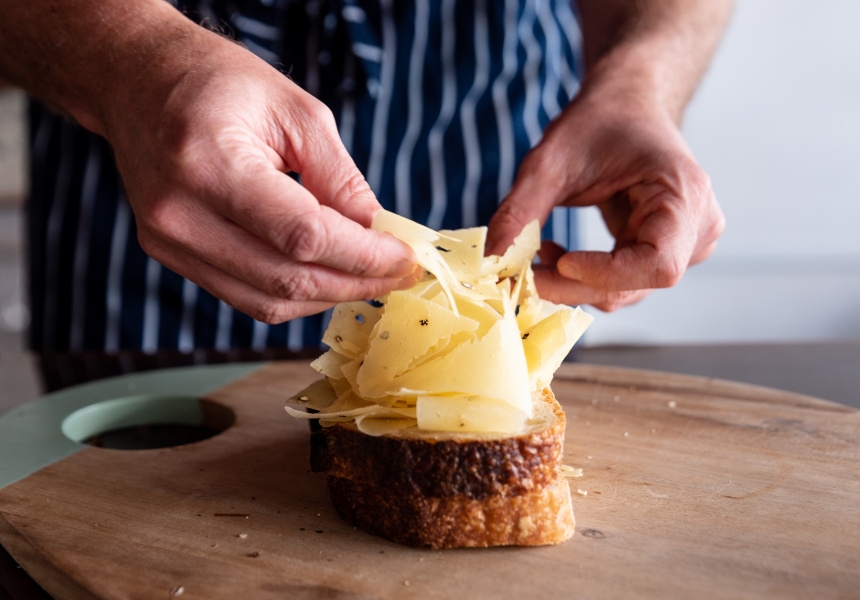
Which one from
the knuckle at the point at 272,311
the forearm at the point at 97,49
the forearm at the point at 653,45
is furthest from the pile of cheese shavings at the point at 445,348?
the forearm at the point at 653,45

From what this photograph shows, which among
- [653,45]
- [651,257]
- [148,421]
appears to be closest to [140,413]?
[148,421]

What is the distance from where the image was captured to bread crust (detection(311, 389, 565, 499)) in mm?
1332

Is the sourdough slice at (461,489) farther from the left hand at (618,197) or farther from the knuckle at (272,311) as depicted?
the left hand at (618,197)

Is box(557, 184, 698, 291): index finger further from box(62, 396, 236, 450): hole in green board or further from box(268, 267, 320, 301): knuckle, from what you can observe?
box(62, 396, 236, 450): hole in green board

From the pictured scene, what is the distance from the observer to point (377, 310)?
1616mm

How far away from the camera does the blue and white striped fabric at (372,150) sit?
262 centimetres

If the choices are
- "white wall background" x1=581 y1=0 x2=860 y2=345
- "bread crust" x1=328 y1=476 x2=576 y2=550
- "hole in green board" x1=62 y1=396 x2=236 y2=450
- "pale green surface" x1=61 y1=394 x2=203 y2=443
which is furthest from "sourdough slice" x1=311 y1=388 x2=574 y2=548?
"white wall background" x1=581 y1=0 x2=860 y2=345

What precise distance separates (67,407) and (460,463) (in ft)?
3.93

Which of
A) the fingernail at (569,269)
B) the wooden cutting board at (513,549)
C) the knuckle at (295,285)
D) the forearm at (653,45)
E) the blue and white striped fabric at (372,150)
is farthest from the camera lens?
the blue and white striped fabric at (372,150)

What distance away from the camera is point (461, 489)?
4.43ft

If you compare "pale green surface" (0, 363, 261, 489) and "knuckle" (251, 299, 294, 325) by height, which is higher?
"knuckle" (251, 299, 294, 325)

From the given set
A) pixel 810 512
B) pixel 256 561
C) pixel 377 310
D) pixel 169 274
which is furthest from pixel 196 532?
pixel 169 274

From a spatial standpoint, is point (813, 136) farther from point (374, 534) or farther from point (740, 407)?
point (374, 534)

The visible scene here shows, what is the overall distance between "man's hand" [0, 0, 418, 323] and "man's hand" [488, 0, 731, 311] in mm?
573
